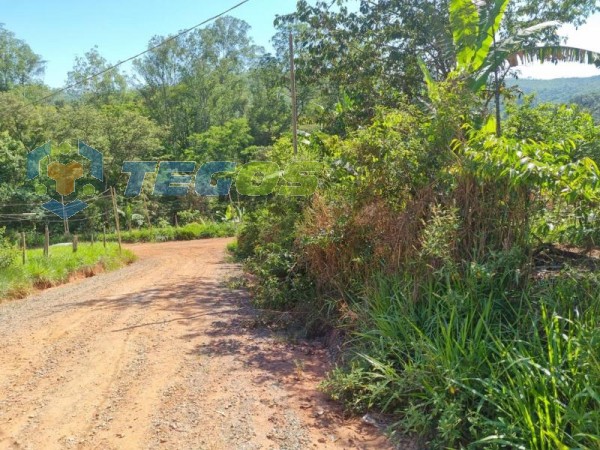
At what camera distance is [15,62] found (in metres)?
43.0

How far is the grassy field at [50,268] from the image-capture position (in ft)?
28.7

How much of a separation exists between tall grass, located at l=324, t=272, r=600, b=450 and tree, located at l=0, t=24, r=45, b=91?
46.6 m

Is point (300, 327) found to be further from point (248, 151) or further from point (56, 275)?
point (248, 151)

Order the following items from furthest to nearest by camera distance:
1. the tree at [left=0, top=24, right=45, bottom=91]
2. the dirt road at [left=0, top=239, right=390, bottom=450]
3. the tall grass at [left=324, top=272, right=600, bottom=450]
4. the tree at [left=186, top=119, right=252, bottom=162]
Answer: the tree at [left=0, top=24, right=45, bottom=91]
the tree at [left=186, top=119, right=252, bottom=162]
the dirt road at [left=0, top=239, right=390, bottom=450]
the tall grass at [left=324, top=272, right=600, bottom=450]

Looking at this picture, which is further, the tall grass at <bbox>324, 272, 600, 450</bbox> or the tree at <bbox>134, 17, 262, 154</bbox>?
the tree at <bbox>134, 17, 262, 154</bbox>

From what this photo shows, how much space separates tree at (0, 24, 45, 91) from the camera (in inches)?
1651

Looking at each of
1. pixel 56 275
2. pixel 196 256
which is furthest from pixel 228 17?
pixel 56 275

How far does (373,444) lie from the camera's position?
10.9ft

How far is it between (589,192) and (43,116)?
27820mm

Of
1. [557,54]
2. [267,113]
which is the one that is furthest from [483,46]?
[267,113]

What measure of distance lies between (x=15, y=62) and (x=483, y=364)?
166 ft

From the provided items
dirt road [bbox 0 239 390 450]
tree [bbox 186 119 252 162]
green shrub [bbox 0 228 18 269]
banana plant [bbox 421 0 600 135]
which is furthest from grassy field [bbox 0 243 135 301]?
tree [bbox 186 119 252 162]

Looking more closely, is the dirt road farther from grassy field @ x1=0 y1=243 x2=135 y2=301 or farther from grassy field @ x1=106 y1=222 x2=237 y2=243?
grassy field @ x1=106 y1=222 x2=237 y2=243

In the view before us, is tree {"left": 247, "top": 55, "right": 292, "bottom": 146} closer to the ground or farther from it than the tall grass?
farther from it
